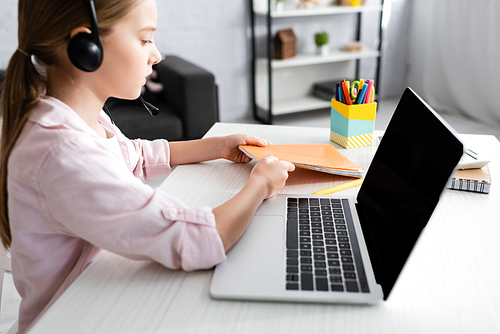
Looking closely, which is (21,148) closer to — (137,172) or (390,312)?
(137,172)

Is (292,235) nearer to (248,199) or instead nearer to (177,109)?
(248,199)

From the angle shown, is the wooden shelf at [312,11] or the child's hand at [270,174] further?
the wooden shelf at [312,11]

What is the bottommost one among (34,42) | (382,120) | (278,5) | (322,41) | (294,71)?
(382,120)

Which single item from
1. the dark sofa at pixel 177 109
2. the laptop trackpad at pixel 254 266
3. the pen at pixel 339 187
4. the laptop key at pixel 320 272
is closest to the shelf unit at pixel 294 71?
the dark sofa at pixel 177 109

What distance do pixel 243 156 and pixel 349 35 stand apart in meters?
2.77

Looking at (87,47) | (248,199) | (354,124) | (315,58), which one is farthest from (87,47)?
(315,58)

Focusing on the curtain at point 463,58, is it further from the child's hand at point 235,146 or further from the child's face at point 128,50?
the child's face at point 128,50

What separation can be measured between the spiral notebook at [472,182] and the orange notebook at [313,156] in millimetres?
191

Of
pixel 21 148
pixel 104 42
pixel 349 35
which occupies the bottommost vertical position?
pixel 349 35

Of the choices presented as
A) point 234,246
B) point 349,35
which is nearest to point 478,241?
point 234,246

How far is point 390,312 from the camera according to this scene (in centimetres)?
53

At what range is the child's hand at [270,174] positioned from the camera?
2.60 ft

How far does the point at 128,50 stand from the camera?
2.22 feet

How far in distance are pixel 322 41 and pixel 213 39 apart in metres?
0.80
